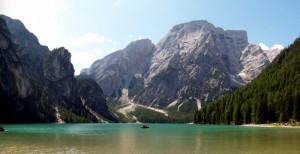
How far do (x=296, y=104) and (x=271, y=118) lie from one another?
22.5 m

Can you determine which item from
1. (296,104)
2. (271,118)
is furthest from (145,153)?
(271,118)

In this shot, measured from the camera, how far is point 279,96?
622ft

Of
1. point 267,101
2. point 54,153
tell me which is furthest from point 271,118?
point 54,153

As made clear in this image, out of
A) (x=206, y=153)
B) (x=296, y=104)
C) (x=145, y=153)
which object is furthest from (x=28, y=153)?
(x=296, y=104)

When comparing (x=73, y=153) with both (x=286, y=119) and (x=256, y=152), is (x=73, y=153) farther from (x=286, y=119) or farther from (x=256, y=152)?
(x=286, y=119)

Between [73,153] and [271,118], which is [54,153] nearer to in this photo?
[73,153]

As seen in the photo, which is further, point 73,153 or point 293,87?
point 293,87

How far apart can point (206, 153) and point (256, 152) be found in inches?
284

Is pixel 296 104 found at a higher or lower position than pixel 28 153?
higher

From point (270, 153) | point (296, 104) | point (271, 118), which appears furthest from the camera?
point (271, 118)

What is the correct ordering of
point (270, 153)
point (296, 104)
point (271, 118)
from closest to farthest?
point (270, 153) → point (296, 104) → point (271, 118)

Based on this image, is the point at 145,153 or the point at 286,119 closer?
the point at 145,153

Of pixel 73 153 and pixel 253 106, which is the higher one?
pixel 253 106

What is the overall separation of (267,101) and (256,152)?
15093 cm
